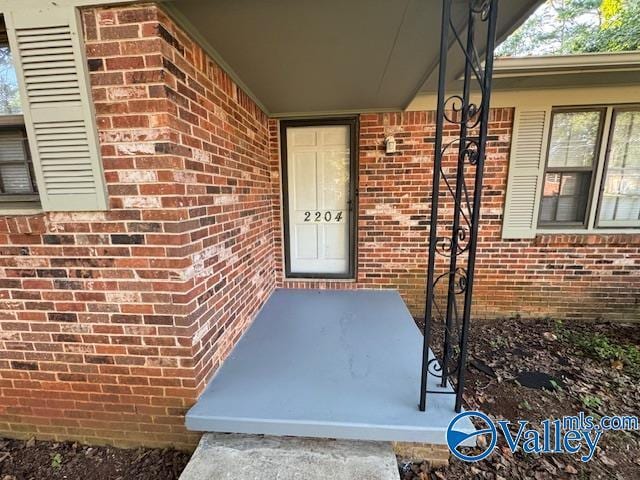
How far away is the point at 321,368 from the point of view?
6.20ft

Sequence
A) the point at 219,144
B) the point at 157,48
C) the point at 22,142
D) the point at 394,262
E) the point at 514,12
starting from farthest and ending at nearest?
the point at 394,262 → the point at 219,144 → the point at 22,142 → the point at 514,12 → the point at 157,48

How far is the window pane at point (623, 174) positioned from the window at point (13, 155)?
513 centimetres

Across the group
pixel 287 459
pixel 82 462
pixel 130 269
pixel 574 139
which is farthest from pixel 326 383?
pixel 574 139

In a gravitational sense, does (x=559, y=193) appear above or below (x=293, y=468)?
above

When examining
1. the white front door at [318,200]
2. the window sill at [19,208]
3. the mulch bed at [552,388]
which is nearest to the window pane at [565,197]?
the mulch bed at [552,388]

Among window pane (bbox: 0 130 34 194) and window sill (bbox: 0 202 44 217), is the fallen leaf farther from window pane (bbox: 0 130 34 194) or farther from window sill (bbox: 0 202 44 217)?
window pane (bbox: 0 130 34 194)

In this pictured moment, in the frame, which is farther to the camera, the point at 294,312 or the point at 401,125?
the point at 401,125

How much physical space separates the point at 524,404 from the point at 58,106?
3523mm

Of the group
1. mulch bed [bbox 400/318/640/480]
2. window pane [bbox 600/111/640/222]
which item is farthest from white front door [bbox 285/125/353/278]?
window pane [bbox 600/111/640/222]

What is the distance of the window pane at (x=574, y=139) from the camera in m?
2.94

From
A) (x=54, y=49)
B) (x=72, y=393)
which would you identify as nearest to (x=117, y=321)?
(x=72, y=393)

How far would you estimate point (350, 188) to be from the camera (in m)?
3.26

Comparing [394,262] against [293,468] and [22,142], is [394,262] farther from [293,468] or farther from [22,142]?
[22,142]

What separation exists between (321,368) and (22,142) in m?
2.37
